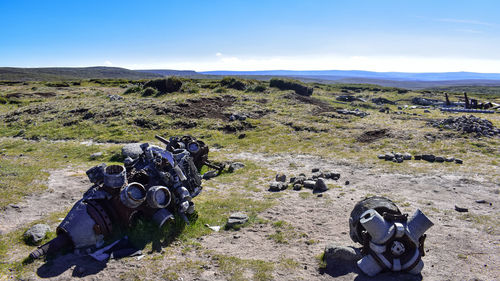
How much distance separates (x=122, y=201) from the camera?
8.12 metres

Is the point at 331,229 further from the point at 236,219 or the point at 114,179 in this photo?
the point at 114,179

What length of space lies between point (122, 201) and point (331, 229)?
21.5ft

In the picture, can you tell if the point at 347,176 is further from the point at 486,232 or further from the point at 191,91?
the point at 191,91

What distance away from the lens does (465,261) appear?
7633mm

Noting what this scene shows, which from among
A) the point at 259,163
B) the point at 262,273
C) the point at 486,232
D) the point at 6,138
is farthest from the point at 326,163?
the point at 6,138

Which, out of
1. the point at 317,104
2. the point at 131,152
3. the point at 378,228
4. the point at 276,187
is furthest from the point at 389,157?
the point at 317,104

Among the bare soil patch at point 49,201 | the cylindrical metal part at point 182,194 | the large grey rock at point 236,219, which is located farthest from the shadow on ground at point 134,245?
the bare soil patch at point 49,201

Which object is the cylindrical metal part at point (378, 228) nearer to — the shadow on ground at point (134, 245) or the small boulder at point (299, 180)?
the shadow on ground at point (134, 245)

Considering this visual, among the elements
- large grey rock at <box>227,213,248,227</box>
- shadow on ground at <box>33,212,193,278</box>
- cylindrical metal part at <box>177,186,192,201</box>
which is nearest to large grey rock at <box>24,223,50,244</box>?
shadow on ground at <box>33,212,193,278</box>

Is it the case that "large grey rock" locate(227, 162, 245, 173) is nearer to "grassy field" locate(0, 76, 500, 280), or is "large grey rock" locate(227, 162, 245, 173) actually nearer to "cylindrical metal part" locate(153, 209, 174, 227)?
"grassy field" locate(0, 76, 500, 280)

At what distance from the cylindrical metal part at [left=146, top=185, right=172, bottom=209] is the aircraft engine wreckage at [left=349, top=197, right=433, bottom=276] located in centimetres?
555

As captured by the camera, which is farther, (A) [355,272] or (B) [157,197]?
(B) [157,197]

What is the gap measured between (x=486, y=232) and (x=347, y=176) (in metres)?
6.55

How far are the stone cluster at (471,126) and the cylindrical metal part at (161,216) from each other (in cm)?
2263
